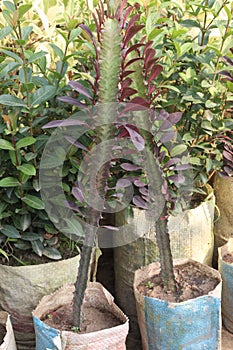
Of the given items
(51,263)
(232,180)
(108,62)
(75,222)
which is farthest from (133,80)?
(232,180)

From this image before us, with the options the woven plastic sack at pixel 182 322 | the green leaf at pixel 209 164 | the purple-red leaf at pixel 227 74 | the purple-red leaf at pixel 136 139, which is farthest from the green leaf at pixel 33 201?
the purple-red leaf at pixel 227 74

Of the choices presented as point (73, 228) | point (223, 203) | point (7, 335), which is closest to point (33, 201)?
point (73, 228)

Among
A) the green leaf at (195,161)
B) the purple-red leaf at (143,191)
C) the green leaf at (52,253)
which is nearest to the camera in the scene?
the purple-red leaf at (143,191)

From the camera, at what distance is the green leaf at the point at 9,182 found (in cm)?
173

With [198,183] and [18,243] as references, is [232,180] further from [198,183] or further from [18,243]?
[18,243]

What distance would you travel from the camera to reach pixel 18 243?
192 centimetres

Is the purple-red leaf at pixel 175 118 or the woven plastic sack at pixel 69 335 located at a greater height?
the purple-red leaf at pixel 175 118

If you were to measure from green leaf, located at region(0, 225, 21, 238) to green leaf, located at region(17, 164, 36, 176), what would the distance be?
0.79 ft

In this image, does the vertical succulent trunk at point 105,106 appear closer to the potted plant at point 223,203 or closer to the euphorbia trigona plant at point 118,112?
the euphorbia trigona plant at point 118,112

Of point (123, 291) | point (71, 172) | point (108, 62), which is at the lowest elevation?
point (123, 291)

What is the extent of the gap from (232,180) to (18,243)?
3.09ft

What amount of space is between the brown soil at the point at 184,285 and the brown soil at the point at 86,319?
161mm

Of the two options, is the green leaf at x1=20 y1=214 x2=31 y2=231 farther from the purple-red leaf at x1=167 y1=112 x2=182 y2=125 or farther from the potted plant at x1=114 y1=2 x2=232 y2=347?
the purple-red leaf at x1=167 y1=112 x2=182 y2=125

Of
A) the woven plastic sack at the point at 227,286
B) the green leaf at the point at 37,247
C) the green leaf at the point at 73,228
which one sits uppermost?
the green leaf at the point at 73,228
